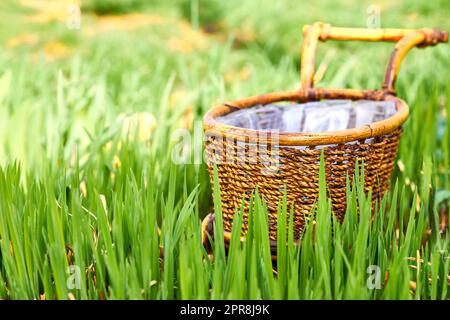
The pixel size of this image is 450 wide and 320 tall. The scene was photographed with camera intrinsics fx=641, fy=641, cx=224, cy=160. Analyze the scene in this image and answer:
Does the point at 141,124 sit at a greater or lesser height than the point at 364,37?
lesser

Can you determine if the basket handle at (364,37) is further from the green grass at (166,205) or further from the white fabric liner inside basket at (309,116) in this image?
the green grass at (166,205)

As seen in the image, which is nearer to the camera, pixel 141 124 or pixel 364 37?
pixel 364 37

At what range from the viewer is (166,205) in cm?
104

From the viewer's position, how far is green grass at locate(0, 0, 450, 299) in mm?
965

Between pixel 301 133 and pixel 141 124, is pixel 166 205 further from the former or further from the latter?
pixel 141 124

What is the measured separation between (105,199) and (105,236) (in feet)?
1.03

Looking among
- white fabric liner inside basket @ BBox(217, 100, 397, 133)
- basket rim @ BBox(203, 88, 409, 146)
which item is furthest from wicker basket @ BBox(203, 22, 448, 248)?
white fabric liner inside basket @ BBox(217, 100, 397, 133)

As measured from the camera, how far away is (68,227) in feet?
3.74

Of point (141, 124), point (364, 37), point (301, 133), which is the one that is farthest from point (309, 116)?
point (141, 124)

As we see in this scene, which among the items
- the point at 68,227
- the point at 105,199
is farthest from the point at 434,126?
the point at 68,227

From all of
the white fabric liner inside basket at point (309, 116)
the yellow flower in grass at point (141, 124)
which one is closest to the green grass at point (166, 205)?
the yellow flower in grass at point (141, 124)

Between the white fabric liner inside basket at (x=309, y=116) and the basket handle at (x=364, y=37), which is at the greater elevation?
the basket handle at (x=364, y=37)

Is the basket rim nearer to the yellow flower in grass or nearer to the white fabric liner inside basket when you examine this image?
the white fabric liner inside basket

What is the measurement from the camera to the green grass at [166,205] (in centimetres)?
97
